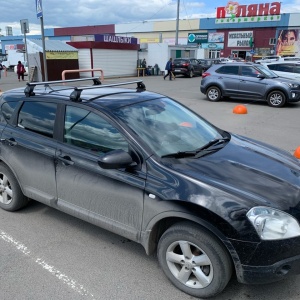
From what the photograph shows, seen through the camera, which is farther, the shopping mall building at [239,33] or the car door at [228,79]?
the shopping mall building at [239,33]

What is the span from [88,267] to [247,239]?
152 cm

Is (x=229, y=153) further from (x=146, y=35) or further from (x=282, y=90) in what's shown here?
(x=146, y=35)

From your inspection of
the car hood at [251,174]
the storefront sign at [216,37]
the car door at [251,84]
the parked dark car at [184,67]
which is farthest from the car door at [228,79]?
the storefront sign at [216,37]

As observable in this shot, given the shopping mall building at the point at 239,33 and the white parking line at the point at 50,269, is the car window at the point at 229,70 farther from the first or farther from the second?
the shopping mall building at the point at 239,33

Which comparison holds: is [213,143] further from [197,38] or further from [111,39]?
[197,38]

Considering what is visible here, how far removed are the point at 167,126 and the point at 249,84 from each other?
1021 cm

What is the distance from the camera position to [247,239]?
2271mm

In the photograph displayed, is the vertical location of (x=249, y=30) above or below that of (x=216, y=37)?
above

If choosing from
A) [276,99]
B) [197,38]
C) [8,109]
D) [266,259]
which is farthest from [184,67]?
[197,38]

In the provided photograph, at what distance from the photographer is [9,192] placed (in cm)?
397

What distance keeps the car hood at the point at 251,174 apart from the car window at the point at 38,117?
1.56 m

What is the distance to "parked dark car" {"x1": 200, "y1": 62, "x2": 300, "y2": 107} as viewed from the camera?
39.0 ft

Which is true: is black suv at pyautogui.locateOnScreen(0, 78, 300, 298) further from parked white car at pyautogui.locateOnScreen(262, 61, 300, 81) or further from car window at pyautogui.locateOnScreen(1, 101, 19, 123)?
parked white car at pyautogui.locateOnScreen(262, 61, 300, 81)

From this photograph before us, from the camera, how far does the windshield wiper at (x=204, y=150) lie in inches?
112
